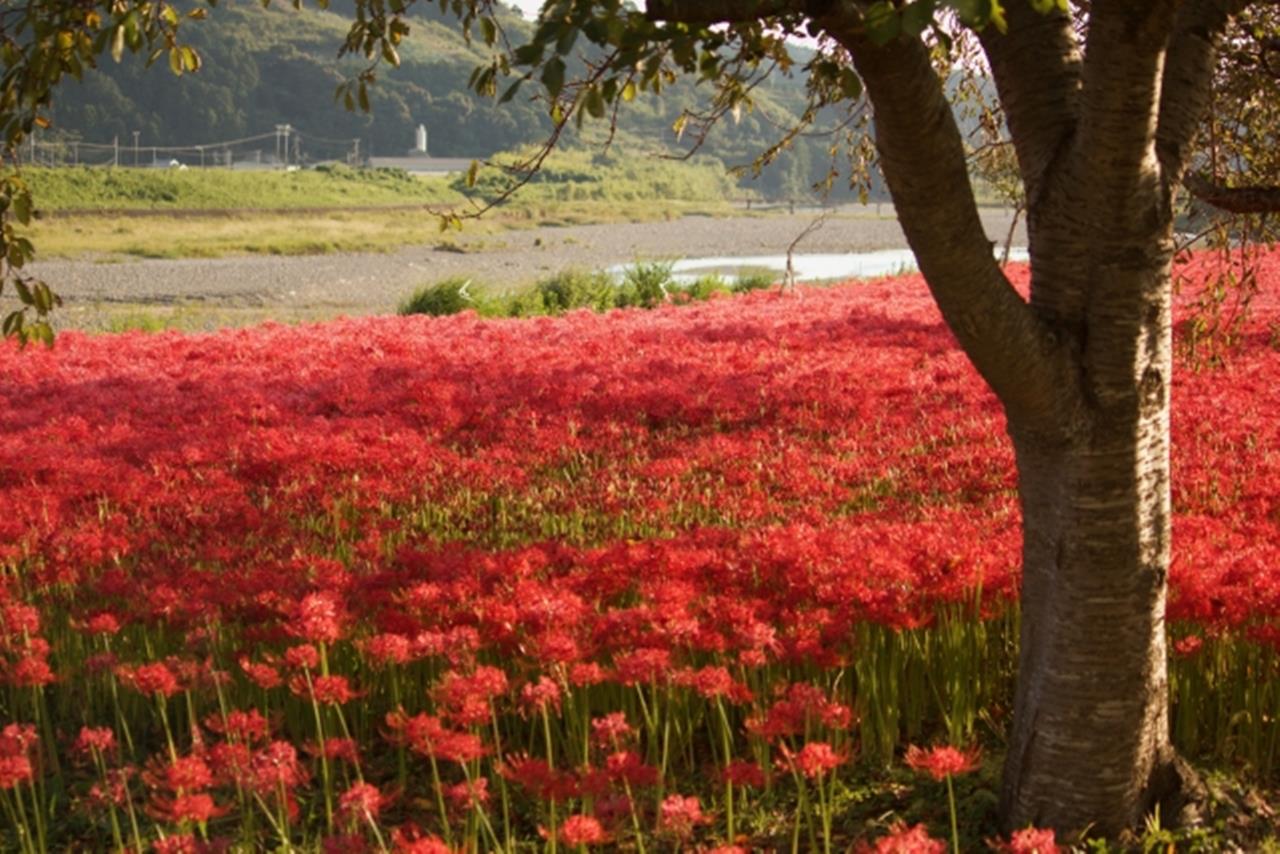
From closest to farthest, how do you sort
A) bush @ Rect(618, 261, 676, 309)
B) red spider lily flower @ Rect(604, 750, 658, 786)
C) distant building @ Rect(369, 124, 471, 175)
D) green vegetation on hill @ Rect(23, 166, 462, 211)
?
red spider lily flower @ Rect(604, 750, 658, 786) < bush @ Rect(618, 261, 676, 309) < green vegetation on hill @ Rect(23, 166, 462, 211) < distant building @ Rect(369, 124, 471, 175)

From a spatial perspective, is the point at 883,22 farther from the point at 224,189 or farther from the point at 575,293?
the point at 224,189

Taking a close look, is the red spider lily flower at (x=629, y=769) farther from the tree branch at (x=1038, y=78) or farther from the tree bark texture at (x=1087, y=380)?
the tree branch at (x=1038, y=78)

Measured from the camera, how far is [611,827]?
11.6 ft

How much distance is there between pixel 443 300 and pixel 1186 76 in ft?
63.1

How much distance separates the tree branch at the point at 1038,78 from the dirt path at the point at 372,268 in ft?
55.8

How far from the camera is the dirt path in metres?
31.8

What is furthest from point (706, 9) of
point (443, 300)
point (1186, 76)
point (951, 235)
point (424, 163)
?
point (424, 163)

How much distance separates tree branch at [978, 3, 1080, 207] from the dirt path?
1702 centimetres

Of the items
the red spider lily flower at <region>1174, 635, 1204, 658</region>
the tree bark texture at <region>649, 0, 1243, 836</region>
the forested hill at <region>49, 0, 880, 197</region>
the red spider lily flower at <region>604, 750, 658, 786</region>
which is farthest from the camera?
the forested hill at <region>49, 0, 880, 197</region>

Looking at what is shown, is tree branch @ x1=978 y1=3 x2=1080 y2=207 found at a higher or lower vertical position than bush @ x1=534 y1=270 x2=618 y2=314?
higher

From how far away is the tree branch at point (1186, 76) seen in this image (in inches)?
169

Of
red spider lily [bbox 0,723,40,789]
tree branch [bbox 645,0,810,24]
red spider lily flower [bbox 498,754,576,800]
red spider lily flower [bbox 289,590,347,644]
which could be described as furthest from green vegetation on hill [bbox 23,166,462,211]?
tree branch [bbox 645,0,810,24]

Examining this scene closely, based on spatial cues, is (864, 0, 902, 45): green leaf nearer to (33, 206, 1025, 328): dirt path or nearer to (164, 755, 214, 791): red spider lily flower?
(164, 755, 214, 791): red spider lily flower

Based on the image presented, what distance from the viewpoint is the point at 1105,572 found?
4121 millimetres
